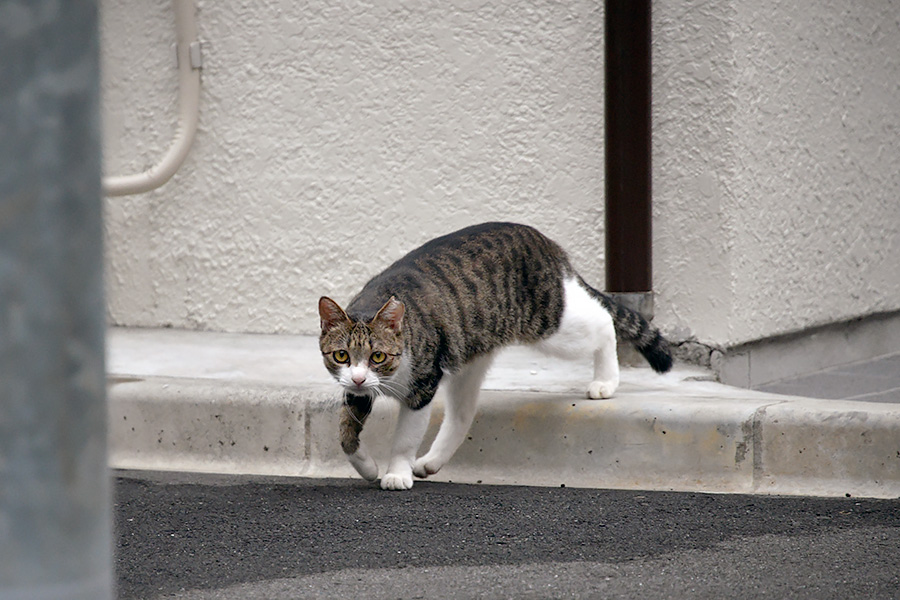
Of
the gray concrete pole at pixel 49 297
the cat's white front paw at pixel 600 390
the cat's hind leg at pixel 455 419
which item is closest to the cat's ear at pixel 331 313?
the cat's hind leg at pixel 455 419

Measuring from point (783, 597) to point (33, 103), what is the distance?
262cm

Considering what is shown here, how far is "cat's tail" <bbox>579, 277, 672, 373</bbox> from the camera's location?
4.86m

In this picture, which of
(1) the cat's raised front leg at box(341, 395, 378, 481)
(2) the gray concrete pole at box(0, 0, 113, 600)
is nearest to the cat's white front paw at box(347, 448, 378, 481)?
(1) the cat's raised front leg at box(341, 395, 378, 481)

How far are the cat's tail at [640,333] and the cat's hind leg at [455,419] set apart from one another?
0.71 meters

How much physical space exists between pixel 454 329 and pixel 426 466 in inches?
21.8

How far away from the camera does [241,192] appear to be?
20.4 feet

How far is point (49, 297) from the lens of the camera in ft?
3.12

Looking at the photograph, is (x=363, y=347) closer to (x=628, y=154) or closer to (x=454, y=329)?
(x=454, y=329)

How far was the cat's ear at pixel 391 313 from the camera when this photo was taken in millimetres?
4125

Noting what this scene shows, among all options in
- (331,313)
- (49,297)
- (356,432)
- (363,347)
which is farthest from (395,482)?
(49,297)

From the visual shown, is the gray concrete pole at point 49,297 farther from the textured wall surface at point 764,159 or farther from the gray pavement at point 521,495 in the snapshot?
the textured wall surface at point 764,159

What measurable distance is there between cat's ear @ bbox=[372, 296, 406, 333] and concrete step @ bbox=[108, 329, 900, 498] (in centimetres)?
66

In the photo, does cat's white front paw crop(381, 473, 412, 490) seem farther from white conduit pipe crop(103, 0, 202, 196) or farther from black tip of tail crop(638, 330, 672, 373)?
white conduit pipe crop(103, 0, 202, 196)

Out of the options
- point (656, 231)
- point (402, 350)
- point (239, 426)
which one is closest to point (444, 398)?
point (402, 350)
